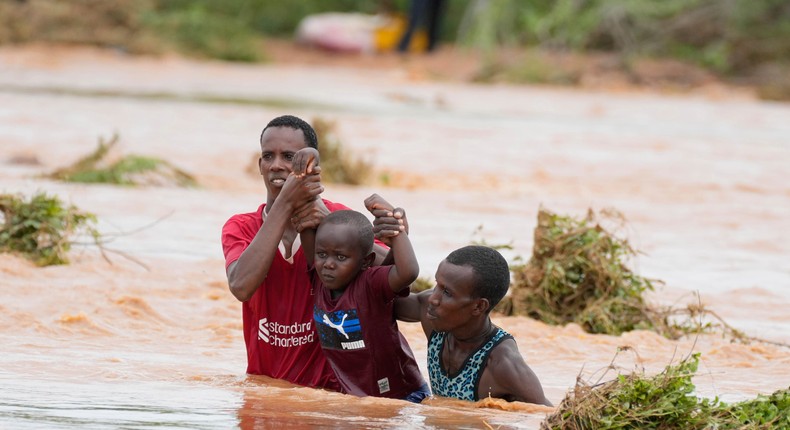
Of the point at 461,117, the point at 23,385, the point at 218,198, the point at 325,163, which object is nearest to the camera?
the point at 23,385

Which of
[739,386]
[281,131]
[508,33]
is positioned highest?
[508,33]

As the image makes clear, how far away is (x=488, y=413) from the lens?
5.05 m

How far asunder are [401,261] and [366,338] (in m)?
0.39

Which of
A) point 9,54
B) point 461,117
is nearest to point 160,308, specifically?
point 461,117

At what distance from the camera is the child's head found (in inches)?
198

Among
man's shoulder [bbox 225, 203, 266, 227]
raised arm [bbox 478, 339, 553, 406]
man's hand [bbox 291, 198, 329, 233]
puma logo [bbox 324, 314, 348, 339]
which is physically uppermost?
man's hand [bbox 291, 198, 329, 233]

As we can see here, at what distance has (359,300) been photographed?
5.11 meters

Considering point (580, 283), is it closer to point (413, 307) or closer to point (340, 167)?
point (413, 307)

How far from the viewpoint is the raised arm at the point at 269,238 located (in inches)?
197

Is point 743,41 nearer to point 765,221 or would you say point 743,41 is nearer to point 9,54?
point 9,54

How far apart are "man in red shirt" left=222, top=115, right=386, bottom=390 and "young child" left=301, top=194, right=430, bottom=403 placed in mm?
90

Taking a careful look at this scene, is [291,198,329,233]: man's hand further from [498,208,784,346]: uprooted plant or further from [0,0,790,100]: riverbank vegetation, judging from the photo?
[0,0,790,100]: riverbank vegetation

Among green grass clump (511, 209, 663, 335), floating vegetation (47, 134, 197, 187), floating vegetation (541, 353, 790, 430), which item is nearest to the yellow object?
floating vegetation (47, 134, 197, 187)

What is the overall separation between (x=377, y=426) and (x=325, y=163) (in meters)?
9.05
